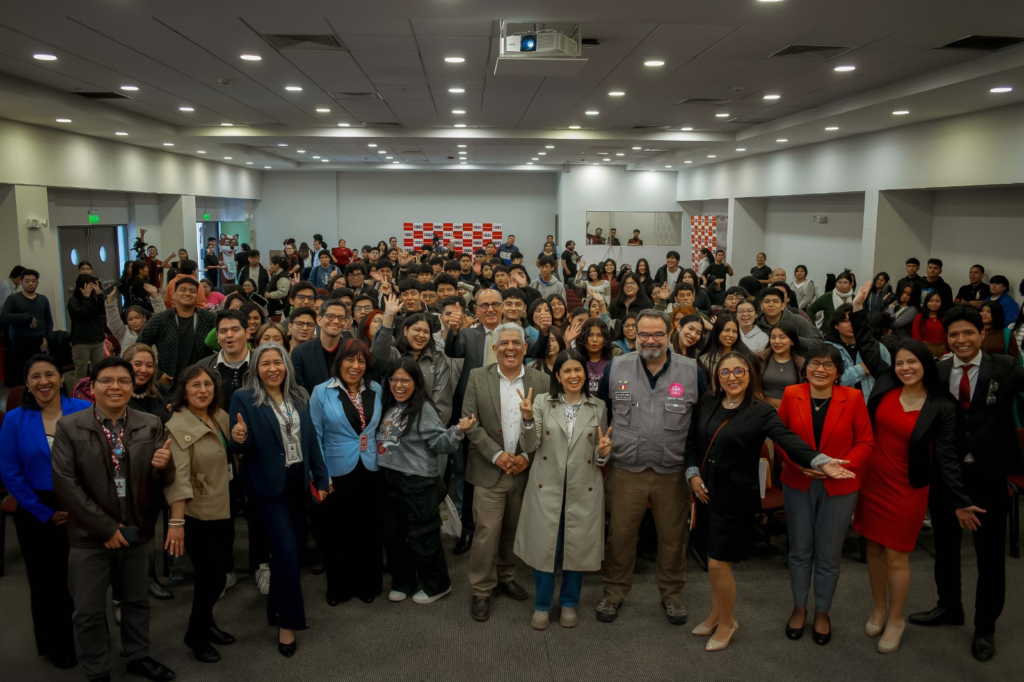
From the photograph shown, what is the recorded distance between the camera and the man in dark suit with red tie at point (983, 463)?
12.7ft

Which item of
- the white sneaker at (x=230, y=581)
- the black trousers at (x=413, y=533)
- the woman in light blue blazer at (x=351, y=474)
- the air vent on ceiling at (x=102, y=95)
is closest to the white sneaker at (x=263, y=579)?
the white sneaker at (x=230, y=581)

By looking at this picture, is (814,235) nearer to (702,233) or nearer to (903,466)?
(702,233)

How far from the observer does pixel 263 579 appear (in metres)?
4.62

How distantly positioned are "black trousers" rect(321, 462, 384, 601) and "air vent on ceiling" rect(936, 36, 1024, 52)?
20.6 ft

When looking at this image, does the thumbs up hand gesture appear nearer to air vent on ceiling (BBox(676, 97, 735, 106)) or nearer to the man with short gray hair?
the man with short gray hair

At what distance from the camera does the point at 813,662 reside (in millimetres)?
3871

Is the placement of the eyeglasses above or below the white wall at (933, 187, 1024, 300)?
below

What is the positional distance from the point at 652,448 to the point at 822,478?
899 mm

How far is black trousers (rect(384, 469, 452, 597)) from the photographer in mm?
4312

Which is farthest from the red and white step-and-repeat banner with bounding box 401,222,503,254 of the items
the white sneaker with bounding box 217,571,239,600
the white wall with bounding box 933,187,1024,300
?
the white sneaker with bounding box 217,571,239,600

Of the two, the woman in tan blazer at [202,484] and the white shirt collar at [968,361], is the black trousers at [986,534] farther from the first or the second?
the woman in tan blazer at [202,484]

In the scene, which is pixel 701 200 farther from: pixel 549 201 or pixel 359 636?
pixel 359 636

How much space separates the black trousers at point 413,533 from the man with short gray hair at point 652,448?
1.05 m

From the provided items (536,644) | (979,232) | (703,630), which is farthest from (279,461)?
(979,232)
